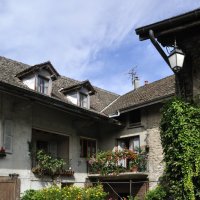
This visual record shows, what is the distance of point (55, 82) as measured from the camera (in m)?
23.9

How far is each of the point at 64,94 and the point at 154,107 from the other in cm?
533

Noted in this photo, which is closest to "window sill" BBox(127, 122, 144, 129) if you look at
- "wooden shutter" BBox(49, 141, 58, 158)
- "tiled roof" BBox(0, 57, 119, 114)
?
"tiled roof" BBox(0, 57, 119, 114)

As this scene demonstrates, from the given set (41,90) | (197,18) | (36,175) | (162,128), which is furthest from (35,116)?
(197,18)

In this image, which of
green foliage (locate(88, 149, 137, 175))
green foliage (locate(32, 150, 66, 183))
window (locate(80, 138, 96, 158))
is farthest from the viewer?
window (locate(80, 138, 96, 158))

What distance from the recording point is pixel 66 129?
69.2 ft

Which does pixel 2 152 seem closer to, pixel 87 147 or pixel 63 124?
pixel 63 124

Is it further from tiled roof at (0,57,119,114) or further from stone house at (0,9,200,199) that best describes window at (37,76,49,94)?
tiled roof at (0,57,119,114)

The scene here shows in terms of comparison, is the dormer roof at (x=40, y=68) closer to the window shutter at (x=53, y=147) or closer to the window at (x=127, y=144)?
the window shutter at (x=53, y=147)

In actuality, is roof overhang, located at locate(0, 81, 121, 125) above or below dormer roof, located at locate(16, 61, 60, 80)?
below

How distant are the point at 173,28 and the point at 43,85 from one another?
12.3 metres

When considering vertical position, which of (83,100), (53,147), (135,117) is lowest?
(53,147)

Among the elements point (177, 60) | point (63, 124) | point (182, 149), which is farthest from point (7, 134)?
point (177, 60)

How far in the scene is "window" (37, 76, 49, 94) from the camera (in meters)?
20.1

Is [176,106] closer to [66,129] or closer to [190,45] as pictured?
[190,45]
